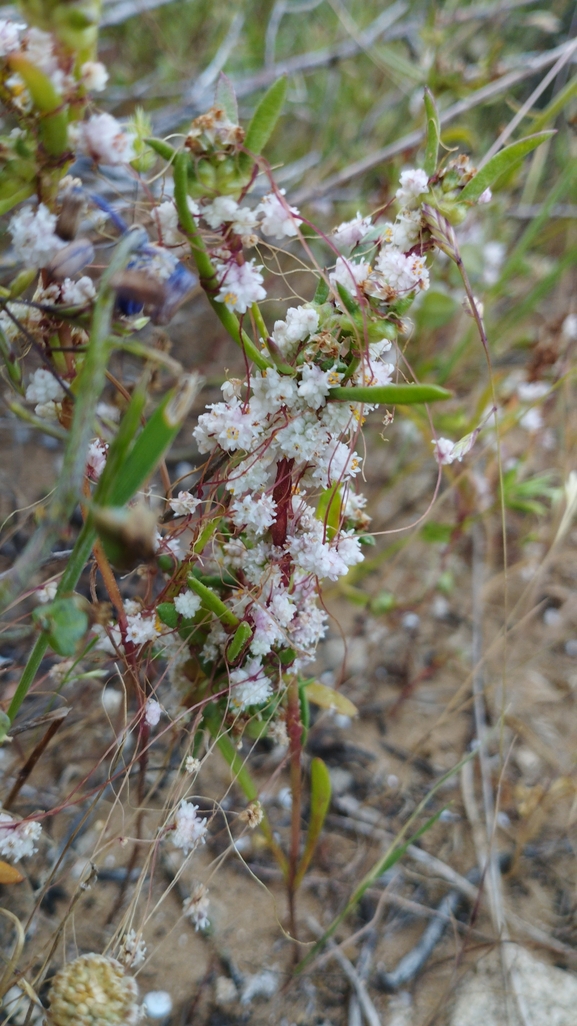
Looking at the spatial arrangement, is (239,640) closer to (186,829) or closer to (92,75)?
(186,829)

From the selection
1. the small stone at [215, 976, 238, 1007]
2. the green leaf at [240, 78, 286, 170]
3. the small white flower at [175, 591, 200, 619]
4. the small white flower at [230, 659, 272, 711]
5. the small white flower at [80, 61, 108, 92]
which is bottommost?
the small stone at [215, 976, 238, 1007]

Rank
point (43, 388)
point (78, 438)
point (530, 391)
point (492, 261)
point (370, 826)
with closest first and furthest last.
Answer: point (78, 438)
point (43, 388)
point (370, 826)
point (530, 391)
point (492, 261)

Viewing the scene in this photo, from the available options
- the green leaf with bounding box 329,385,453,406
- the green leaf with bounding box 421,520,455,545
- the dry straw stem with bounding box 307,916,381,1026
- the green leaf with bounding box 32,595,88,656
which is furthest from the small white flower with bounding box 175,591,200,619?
the green leaf with bounding box 421,520,455,545

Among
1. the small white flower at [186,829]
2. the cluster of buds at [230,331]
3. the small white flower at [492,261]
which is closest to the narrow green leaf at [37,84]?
the cluster of buds at [230,331]

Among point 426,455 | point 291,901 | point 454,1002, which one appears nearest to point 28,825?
point 291,901

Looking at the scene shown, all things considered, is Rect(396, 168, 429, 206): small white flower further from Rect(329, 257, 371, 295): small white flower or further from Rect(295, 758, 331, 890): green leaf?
Rect(295, 758, 331, 890): green leaf

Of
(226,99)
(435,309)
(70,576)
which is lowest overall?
(70,576)

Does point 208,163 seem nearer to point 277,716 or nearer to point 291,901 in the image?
point 277,716

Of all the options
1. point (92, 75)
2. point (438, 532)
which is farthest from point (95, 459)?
point (438, 532)
